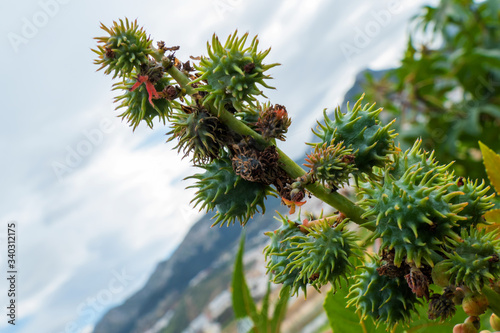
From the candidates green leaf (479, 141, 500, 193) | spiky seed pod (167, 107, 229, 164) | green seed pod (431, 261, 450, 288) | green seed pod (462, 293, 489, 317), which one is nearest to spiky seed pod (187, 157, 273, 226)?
spiky seed pod (167, 107, 229, 164)

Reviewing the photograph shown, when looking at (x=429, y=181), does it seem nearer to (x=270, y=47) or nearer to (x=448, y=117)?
(x=270, y=47)

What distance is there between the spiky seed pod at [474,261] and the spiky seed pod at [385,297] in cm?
15

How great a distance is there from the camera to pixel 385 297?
1245mm

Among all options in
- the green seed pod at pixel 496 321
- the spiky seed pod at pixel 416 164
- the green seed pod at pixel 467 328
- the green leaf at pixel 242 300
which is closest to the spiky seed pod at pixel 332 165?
the spiky seed pod at pixel 416 164

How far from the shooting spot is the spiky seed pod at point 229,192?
1295mm

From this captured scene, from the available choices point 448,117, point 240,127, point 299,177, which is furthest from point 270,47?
point 448,117

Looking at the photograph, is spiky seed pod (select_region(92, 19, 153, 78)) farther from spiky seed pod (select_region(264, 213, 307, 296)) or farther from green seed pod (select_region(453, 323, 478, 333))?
green seed pod (select_region(453, 323, 478, 333))

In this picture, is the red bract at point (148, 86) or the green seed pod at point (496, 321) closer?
the red bract at point (148, 86)

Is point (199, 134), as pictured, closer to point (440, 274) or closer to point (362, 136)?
point (362, 136)

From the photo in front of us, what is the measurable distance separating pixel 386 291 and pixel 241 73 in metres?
0.71

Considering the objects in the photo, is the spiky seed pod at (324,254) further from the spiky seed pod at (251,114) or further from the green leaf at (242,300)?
the green leaf at (242,300)

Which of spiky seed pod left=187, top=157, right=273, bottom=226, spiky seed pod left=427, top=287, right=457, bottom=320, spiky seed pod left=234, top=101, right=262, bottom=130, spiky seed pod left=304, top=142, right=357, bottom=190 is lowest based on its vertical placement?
spiky seed pod left=427, top=287, right=457, bottom=320

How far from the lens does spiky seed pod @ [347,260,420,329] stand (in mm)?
1242

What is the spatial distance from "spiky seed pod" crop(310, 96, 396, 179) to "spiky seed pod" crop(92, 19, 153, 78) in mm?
549
